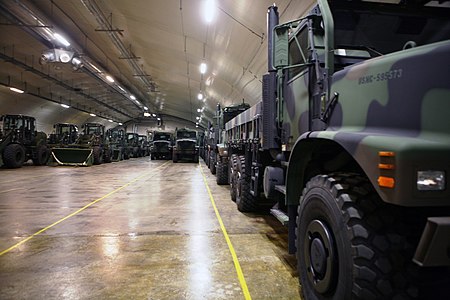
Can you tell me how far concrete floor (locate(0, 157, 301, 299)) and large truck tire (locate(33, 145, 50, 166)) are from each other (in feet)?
43.4

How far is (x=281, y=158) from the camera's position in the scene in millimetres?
4445

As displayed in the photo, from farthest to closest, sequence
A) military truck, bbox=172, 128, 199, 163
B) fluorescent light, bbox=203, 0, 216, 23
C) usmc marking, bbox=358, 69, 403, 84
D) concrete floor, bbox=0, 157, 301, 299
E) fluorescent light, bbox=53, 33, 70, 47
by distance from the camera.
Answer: military truck, bbox=172, 128, 199, 163, fluorescent light, bbox=53, 33, 70, 47, fluorescent light, bbox=203, 0, 216, 23, concrete floor, bbox=0, 157, 301, 299, usmc marking, bbox=358, 69, 403, 84

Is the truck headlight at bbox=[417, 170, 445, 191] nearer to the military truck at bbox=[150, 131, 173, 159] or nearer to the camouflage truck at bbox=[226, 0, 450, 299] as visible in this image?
the camouflage truck at bbox=[226, 0, 450, 299]

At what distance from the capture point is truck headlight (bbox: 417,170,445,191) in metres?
1.71

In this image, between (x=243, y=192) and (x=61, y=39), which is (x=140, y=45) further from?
(x=243, y=192)

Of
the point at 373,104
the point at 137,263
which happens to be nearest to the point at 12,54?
the point at 137,263

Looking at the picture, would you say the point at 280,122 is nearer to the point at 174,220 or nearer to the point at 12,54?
the point at 174,220

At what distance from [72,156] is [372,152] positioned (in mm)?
20837

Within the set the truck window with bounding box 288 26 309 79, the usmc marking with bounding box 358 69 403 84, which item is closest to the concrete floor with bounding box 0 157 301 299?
the usmc marking with bounding box 358 69 403 84

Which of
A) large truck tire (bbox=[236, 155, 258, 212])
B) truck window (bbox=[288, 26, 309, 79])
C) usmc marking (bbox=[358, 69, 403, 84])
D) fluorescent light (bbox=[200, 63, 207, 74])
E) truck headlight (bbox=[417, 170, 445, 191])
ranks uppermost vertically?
fluorescent light (bbox=[200, 63, 207, 74])

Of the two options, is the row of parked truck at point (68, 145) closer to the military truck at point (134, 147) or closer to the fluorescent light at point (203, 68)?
the military truck at point (134, 147)

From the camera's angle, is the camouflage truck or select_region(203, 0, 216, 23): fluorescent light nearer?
the camouflage truck

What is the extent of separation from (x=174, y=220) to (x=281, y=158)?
263 centimetres

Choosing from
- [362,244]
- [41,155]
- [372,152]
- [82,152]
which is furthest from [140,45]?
[362,244]
